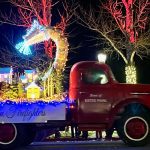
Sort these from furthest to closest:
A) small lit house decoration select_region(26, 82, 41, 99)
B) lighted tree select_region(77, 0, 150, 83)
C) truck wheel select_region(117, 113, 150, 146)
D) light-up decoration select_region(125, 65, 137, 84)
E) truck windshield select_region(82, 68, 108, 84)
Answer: lighted tree select_region(77, 0, 150, 83), light-up decoration select_region(125, 65, 137, 84), small lit house decoration select_region(26, 82, 41, 99), truck windshield select_region(82, 68, 108, 84), truck wheel select_region(117, 113, 150, 146)

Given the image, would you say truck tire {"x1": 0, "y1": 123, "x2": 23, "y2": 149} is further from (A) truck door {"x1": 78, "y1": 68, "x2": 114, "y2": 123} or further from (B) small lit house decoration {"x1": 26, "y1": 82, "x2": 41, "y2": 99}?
(A) truck door {"x1": 78, "y1": 68, "x2": 114, "y2": 123}

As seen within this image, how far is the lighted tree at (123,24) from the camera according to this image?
33344mm

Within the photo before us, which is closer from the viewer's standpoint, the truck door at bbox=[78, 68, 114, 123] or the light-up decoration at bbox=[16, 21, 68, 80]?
the truck door at bbox=[78, 68, 114, 123]

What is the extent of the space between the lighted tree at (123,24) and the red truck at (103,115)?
650 inches

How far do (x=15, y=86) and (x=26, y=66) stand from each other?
20642 millimetres

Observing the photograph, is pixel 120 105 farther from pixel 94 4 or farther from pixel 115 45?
pixel 94 4

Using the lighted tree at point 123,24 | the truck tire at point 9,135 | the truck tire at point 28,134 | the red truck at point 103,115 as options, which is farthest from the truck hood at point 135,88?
the lighted tree at point 123,24

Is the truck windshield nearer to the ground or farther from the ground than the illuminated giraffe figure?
nearer to the ground

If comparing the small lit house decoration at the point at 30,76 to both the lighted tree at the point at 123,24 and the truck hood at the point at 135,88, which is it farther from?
the lighted tree at the point at 123,24

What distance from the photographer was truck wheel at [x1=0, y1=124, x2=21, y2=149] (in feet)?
47.9

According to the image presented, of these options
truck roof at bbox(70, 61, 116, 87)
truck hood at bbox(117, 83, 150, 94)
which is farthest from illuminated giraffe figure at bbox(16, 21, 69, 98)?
truck hood at bbox(117, 83, 150, 94)

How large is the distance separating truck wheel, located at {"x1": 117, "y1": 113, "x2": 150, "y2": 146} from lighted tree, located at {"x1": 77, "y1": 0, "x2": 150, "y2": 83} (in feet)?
54.6

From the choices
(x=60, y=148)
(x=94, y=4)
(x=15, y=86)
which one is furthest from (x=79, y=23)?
(x=60, y=148)

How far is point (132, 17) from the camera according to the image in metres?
34.4
